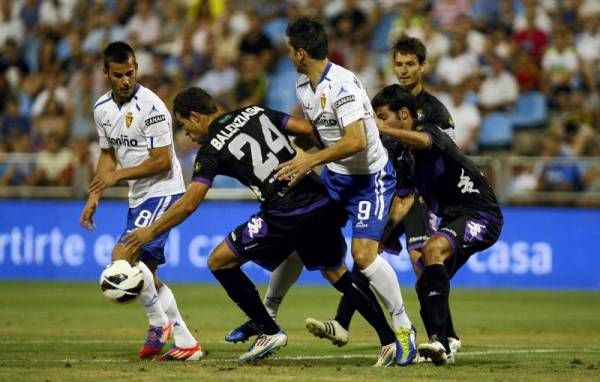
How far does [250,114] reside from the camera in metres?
10.1

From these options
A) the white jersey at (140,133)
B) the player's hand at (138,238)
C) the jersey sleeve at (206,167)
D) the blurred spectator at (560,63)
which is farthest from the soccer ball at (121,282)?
the blurred spectator at (560,63)

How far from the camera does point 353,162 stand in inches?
400

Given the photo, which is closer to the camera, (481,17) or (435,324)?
(435,324)

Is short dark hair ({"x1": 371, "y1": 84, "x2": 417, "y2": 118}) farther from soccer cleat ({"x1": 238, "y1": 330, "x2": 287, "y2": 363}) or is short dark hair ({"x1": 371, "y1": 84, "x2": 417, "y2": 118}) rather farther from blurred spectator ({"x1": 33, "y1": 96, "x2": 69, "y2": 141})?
blurred spectator ({"x1": 33, "y1": 96, "x2": 69, "y2": 141})

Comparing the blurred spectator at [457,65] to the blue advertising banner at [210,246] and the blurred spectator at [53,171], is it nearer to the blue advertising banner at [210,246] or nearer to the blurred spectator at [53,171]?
the blue advertising banner at [210,246]

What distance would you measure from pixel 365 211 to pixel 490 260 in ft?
33.6

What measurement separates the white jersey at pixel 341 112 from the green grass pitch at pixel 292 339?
1.63 m

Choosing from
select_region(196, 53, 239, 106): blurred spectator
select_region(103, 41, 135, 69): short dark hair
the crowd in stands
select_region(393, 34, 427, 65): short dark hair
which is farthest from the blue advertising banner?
select_region(103, 41, 135, 69): short dark hair

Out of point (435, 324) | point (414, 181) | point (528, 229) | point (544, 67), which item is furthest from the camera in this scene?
A: point (544, 67)

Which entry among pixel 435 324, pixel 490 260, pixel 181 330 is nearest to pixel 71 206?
pixel 490 260

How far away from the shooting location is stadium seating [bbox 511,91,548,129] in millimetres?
20734

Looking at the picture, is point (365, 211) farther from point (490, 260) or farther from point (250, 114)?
point (490, 260)

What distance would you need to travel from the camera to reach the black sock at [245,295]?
10.1 m

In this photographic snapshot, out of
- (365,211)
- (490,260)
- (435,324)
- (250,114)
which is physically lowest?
(490,260)
